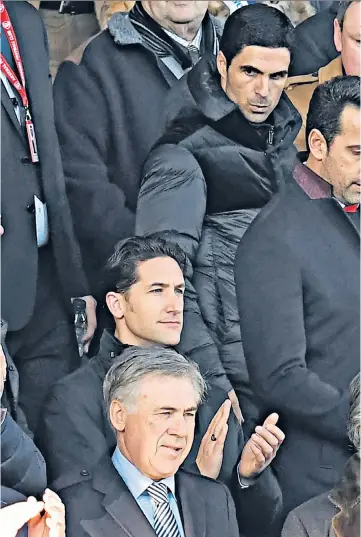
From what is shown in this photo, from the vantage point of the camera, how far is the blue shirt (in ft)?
19.6

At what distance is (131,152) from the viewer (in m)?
6.51

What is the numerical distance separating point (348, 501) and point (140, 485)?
3.10 ft

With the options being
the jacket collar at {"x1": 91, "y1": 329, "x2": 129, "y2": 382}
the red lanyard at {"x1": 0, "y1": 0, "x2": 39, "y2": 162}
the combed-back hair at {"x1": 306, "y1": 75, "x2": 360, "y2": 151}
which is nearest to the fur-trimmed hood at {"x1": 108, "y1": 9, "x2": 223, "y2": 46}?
the red lanyard at {"x1": 0, "y1": 0, "x2": 39, "y2": 162}

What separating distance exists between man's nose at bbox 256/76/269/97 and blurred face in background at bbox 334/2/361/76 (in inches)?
17.8

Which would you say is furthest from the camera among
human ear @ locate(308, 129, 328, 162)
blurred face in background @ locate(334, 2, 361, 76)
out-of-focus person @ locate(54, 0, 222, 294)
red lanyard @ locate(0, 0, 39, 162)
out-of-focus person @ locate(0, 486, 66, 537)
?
blurred face in background @ locate(334, 2, 361, 76)

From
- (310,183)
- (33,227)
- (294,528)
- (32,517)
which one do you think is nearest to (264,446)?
(294,528)

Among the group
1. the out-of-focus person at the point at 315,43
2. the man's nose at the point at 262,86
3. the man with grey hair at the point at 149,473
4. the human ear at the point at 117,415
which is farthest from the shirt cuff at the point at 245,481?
the out-of-focus person at the point at 315,43

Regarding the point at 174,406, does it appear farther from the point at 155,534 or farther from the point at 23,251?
the point at 23,251

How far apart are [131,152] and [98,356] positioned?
97 cm

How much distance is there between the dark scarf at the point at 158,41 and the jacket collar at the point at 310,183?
680 mm

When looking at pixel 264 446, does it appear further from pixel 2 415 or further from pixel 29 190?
pixel 29 190

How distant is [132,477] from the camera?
236 inches

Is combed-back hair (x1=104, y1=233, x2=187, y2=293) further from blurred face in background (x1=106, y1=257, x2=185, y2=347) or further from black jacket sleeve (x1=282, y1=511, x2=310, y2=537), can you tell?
black jacket sleeve (x1=282, y1=511, x2=310, y2=537)

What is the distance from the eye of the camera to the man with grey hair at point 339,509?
6.13m
